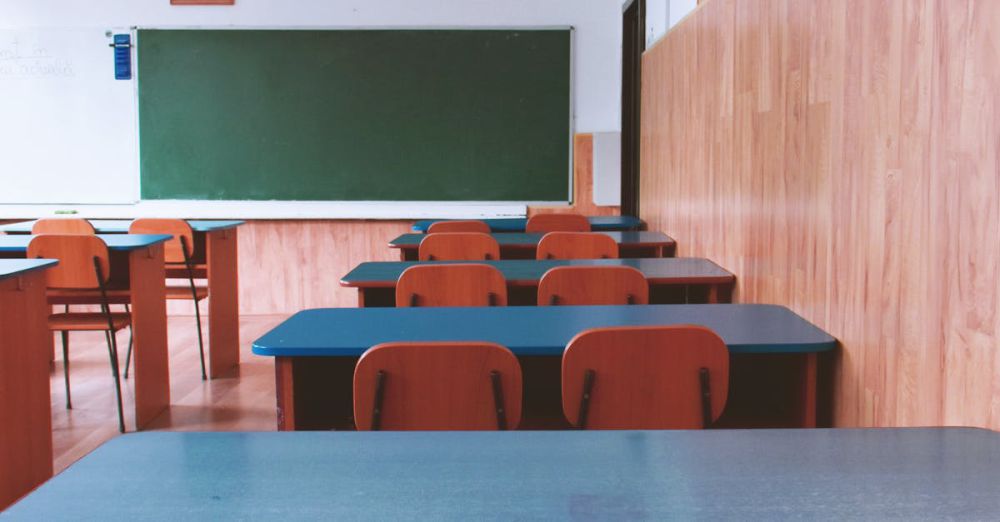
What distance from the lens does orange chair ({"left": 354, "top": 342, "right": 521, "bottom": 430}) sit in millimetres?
1842

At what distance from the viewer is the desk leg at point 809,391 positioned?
227 cm

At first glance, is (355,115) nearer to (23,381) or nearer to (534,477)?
(23,381)

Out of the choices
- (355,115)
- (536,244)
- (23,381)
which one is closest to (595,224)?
(536,244)

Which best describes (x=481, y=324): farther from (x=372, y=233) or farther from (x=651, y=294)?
(x=372, y=233)

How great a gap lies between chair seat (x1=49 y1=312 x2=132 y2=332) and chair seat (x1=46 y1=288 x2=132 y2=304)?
0.39 ft

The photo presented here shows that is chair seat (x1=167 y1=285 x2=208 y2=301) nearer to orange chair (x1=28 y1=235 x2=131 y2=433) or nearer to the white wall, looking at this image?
orange chair (x1=28 y1=235 x2=131 y2=433)

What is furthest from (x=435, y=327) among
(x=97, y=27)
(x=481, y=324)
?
(x=97, y=27)

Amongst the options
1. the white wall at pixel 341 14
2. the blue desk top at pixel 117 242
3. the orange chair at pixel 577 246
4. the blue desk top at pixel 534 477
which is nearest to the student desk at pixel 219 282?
the blue desk top at pixel 117 242

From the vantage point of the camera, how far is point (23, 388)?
3004 millimetres

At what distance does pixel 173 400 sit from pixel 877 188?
3504 mm

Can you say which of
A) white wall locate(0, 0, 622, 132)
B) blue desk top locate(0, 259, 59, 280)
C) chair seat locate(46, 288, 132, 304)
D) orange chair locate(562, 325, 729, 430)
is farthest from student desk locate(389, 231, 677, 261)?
orange chair locate(562, 325, 729, 430)

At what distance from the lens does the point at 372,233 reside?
6.73 m

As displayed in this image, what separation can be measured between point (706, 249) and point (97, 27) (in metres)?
4.92

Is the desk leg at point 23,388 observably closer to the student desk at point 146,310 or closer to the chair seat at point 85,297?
the student desk at point 146,310
